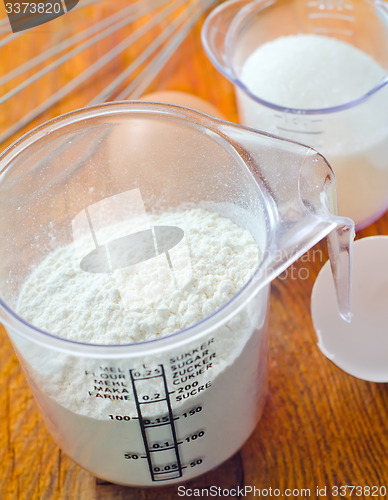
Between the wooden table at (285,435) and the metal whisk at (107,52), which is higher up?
the metal whisk at (107,52)

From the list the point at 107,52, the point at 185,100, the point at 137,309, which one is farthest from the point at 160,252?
the point at 107,52

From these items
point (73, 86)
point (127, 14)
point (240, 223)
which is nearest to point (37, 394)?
point (240, 223)

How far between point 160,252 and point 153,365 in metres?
0.15

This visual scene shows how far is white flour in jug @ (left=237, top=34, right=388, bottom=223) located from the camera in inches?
31.9

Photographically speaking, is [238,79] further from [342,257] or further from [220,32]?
[342,257]

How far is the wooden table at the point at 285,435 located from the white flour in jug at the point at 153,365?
0.06m

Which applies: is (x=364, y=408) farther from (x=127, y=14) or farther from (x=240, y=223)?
(x=127, y=14)

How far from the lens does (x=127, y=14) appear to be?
3.81ft

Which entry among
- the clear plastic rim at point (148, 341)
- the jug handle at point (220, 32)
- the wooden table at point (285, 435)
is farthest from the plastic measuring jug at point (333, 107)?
the clear plastic rim at point (148, 341)

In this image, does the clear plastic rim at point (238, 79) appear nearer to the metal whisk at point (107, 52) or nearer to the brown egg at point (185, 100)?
the brown egg at point (185, 100)

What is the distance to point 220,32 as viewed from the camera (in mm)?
895

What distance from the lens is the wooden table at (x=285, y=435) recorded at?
2.24ft

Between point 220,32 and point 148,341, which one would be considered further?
point 220,32

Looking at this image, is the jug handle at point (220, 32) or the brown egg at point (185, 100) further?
the brown egg at point (185, 100)
